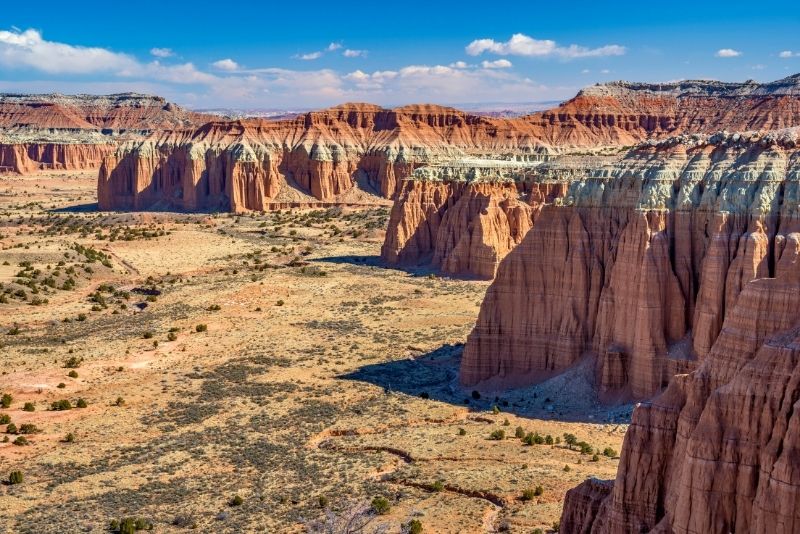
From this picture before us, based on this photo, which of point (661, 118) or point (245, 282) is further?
point (661, 118)

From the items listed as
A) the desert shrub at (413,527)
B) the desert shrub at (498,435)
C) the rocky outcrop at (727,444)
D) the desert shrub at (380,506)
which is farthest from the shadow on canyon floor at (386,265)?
the rocky outcrop at (727,444)

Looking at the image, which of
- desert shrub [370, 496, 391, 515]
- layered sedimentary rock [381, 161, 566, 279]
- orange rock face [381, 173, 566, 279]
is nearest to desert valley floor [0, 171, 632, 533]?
desert shrub [370, 496, 391, 515]

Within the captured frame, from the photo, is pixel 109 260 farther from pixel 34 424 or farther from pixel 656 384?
pixel 656 384

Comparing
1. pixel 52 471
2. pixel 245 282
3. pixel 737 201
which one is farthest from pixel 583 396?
pixel 245 282

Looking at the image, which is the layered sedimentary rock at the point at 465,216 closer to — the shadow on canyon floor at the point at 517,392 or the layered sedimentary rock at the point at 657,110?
the shadow on canyon floor at the point at 517,392

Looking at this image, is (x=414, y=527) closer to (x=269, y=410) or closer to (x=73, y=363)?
(x=269, y=410)

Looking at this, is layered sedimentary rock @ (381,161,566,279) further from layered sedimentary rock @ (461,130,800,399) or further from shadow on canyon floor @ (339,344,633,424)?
layered sedimentary rock @ (461,130,800,399)
